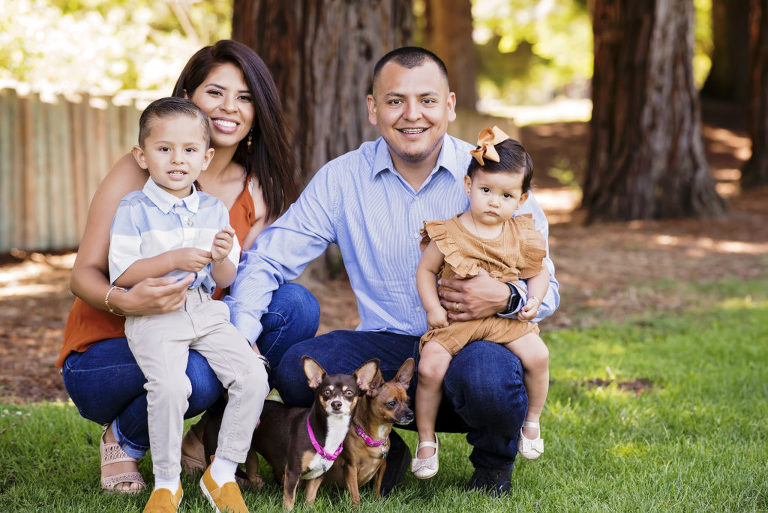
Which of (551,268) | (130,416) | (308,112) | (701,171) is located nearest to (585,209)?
(701,171)

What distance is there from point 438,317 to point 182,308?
40.8 inches

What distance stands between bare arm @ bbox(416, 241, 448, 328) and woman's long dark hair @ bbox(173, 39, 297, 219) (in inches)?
34.2

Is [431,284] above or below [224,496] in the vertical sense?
above

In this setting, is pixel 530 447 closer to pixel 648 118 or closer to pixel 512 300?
pixel 512 300

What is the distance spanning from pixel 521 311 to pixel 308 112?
4.07m

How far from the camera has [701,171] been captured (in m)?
11.8

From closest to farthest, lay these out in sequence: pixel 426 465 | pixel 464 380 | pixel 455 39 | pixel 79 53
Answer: pixel 464 380
pixel 426 465
pixel 79 53
pixel 455 39

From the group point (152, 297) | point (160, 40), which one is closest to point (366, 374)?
point (152, 297)

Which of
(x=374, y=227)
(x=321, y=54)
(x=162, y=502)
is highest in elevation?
(x=321, y=54)

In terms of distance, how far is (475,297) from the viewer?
11.1 feet

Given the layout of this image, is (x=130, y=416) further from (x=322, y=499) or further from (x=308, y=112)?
(x=308, y=112)

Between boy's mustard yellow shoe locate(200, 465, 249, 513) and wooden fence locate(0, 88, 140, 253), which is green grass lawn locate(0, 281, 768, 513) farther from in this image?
wooden fence locate(0, 88, 140, 253)

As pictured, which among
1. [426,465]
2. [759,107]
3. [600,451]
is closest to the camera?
[426,465]

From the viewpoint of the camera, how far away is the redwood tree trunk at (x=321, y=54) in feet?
22.7
